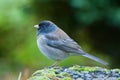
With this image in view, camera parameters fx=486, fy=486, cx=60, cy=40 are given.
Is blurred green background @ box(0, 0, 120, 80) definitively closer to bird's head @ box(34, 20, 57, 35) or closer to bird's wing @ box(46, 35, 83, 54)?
bird's head @ box(34, 20, 57, 35)

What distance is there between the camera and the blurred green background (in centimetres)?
909

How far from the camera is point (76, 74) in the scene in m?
4.53

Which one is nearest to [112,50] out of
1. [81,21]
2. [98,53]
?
[98,53]

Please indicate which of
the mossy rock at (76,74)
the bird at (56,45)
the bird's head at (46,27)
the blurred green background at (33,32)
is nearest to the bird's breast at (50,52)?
the bird at (56,45)

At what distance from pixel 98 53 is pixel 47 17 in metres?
1.23

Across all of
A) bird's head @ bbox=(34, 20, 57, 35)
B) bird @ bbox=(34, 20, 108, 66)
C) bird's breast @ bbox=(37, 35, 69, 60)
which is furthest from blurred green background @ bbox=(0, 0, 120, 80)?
bird's breast @ bbox=(37, 35, 69, 60)

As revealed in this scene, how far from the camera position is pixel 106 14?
883 cm

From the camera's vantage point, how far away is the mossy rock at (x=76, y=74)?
4268mm

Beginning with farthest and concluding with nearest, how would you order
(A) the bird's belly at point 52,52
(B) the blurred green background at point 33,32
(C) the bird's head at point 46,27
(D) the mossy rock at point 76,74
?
(B) the blurred green background at point 33,32
(C) the bird's head at point 46,27
(A) the bird's belly at point 52,52
(D) the mossy rock at point 76,74

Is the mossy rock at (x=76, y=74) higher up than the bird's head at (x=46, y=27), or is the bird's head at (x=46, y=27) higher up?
the bird's head at (x=46, y=27)

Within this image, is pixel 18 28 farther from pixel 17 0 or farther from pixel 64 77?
pixel 64 77

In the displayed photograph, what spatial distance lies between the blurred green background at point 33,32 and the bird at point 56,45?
2430 mm

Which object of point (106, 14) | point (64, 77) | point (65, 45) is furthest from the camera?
point (106, 14)

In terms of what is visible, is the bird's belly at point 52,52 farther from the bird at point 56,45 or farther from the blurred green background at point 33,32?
the blurred green background at point 33,32
